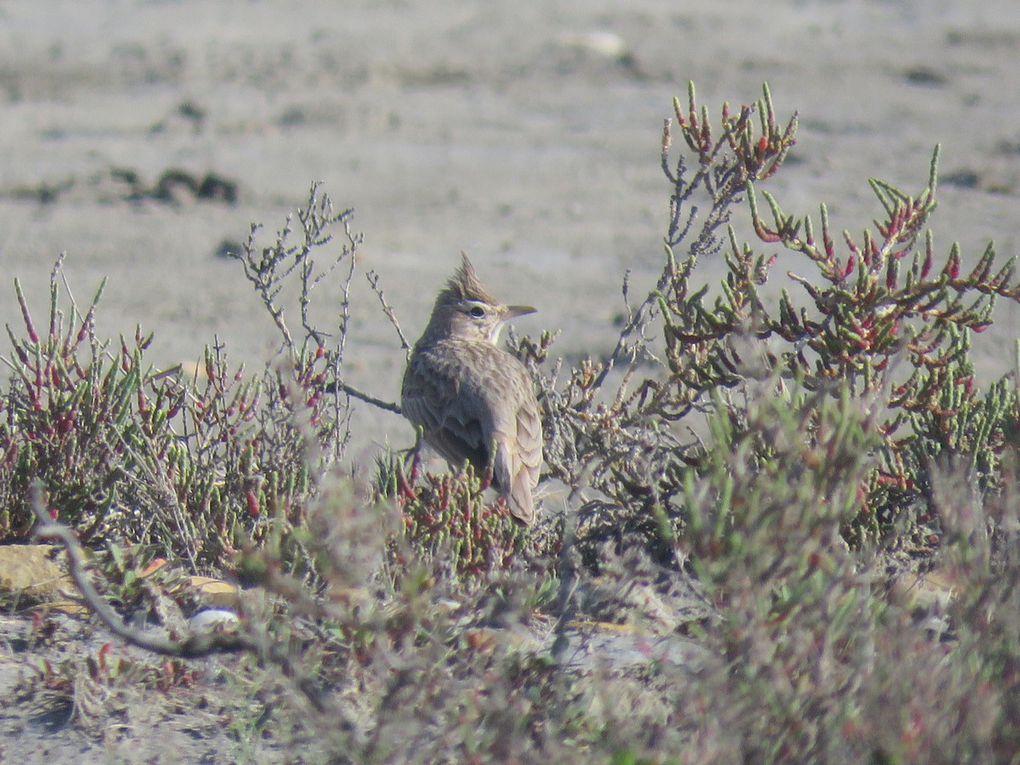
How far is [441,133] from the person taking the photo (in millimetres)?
14242

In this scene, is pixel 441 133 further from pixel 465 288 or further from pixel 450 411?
pixel 450 411

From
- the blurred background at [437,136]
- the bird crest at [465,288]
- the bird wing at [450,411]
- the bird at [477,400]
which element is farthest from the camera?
the blurred background at [437,136]

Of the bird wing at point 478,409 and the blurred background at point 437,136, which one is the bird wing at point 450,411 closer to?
the bird wing at point 478,409

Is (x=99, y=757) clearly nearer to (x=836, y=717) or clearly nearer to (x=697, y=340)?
(x=836, y=717)

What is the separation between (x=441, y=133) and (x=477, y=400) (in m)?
7.74

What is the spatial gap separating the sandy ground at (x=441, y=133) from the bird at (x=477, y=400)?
662 mm

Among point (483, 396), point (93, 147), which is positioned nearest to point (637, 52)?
point (93, 147)

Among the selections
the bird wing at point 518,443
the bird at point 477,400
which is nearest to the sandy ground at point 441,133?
the bird at point 477,400

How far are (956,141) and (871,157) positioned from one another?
1007mm

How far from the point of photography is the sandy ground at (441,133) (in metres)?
10.7

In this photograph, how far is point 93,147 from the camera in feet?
44.7

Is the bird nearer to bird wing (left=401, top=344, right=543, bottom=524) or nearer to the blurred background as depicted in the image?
bird wing (left=401, top=344, right=543, bottom=524)

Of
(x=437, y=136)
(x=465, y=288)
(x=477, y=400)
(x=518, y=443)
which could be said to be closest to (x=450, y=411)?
(x=477, y=400)

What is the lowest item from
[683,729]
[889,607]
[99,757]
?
[99,757]
